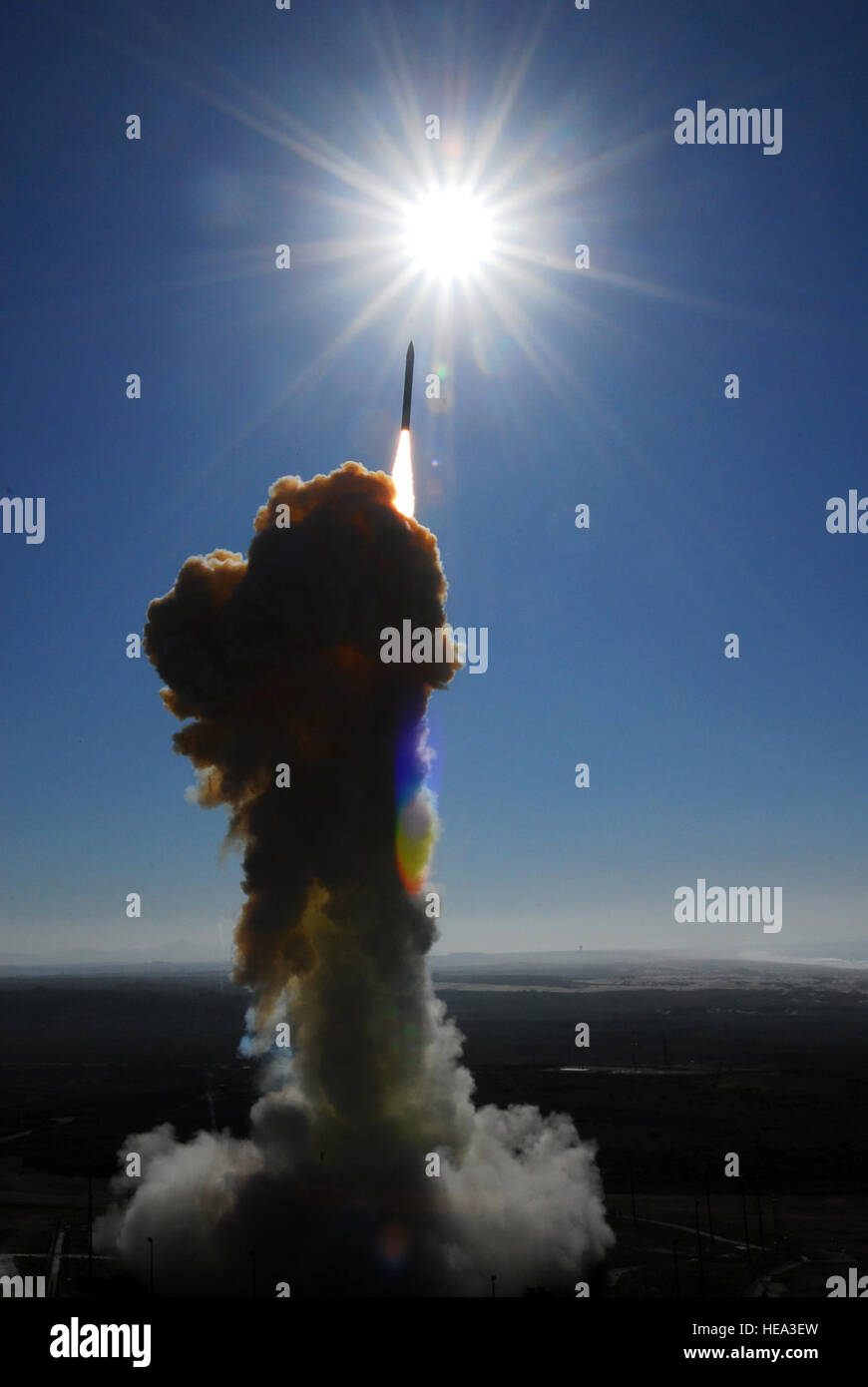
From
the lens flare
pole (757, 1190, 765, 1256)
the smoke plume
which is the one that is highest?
the lens flare

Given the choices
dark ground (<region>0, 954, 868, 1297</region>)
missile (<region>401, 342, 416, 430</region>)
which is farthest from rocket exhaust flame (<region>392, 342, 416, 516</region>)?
dark ground (<region>0, 954, 868, 1297</region>)

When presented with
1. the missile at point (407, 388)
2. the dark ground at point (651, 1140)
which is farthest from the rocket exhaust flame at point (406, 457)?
the dark ground at point (651, 1140)

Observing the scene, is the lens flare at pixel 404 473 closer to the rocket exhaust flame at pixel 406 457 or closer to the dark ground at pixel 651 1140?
the rocket exhaust flame at pixel 406 457

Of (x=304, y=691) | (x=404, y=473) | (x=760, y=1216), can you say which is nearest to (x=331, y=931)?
(x=304, y=691)

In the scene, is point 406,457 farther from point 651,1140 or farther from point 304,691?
point 651,1140

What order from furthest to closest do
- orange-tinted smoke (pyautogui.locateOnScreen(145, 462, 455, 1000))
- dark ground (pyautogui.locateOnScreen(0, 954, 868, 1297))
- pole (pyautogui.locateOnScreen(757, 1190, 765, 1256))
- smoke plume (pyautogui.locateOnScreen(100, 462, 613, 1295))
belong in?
pole (pyautogui.locateOnScreen(757, 1190, 765, 1256)) < dark ground (pyautogui.locateOnScreen(0, 954, 868, 1297)) < orange-tinted smoke (pyautogui.locateOnScreen(145, 462, 455, 1000)) < smoke plume (pyautogui.locateOnScreen(100, 462, 613, 1295))

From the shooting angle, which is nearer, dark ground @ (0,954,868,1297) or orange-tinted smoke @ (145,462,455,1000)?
orange-tinted smoke @ (145,462,455,1000)

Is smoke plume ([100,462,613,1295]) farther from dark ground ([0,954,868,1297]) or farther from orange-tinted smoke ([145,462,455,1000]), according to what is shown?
dark ground ([0,954,868,1297])
